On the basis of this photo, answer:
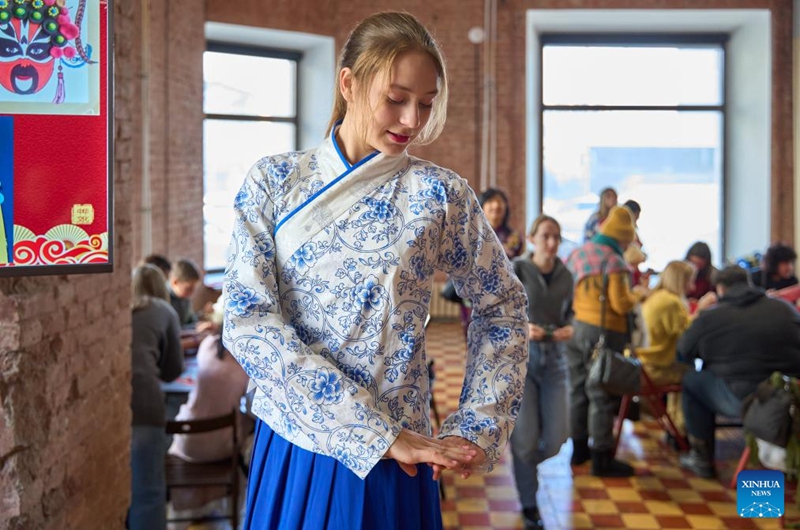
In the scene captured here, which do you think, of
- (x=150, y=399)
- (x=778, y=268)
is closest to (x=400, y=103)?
(x=150, y=399)

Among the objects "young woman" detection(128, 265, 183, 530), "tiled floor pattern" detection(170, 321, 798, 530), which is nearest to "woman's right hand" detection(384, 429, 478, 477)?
"young woman" detection(128, 265, 183, 530)

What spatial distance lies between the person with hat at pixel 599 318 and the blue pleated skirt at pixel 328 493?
381cm

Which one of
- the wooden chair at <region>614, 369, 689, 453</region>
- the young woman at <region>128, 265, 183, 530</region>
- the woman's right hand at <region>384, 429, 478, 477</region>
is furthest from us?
the wooden chair at <region>614, 369, 689, 453</region>

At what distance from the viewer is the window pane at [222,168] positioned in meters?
10.5

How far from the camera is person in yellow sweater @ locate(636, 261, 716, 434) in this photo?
19.7ft

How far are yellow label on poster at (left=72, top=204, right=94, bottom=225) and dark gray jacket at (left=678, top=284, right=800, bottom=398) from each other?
12.8 ft

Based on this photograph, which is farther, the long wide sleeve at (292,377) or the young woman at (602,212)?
the young woman at (602,212)

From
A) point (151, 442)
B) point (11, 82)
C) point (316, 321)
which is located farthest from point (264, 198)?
point (151, 442)

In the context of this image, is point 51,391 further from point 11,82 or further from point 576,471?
point 576,471

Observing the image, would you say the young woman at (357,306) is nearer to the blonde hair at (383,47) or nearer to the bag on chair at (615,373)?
the blonde hair at (383,47)

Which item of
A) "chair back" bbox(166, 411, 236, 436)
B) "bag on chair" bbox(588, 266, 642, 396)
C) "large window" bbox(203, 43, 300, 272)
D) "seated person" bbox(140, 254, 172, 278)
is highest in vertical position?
"large window" bbox(203, 43, 300, 272)

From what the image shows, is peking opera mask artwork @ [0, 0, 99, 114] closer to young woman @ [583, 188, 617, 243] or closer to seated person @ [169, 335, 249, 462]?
seated person @ [169, 335, 249, 462]

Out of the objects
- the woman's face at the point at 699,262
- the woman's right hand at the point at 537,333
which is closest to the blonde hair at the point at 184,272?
the woman's right hand at the point at 537,333

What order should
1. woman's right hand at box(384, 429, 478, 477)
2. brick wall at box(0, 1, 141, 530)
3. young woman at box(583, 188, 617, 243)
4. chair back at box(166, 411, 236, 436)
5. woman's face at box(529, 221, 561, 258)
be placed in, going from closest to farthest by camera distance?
woman's right hand at box(384, 429, 478, 477) < brick wall at box(0, 1, 141, 530) < chair back at box(166, 411, 236, 436) < woman's face at box(529, 221, 561, 258) < young woman at box(583, 188, 617, 243)
